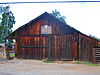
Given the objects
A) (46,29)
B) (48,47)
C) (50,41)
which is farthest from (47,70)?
(46,29)

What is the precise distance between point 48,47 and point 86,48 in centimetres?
430

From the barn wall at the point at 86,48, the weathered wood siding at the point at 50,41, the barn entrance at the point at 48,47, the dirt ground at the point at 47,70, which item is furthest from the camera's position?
the barn entrance at the point at 48,47

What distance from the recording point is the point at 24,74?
1328cm

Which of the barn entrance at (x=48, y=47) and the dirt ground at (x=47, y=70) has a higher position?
the barn entrance at (x=48, y=47)

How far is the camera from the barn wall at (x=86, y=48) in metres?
21.8

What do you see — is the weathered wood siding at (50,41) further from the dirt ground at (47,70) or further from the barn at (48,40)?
the dirt ground at (47,70)

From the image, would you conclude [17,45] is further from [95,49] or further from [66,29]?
[95,49]

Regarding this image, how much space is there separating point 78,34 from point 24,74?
1147cm

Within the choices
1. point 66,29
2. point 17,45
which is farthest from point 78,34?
point 17,45

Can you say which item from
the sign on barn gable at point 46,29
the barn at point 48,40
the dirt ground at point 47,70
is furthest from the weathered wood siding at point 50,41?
the dirt ground at point 47,70

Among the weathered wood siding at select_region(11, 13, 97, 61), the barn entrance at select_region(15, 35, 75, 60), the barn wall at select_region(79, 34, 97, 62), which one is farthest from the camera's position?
the barn entrance at select_region(15, 35, 75, 60)

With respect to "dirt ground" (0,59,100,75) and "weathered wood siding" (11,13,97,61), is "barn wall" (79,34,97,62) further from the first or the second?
"dirt ground" (0,59,100,75)

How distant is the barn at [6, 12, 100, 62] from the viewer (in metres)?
23.5

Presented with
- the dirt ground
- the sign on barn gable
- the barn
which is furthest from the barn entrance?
the dirt ground
